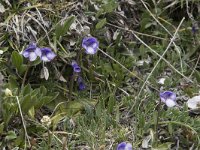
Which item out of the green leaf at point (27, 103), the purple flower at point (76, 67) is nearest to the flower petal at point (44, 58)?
the purple flower at point (76, 67)

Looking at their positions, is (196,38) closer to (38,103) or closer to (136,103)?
(136,103)

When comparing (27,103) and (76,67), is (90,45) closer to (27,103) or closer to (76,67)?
(76,67)

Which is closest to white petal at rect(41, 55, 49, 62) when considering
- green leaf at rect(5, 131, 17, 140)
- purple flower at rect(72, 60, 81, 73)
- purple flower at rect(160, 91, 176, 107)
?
purple flower at rect(72, 60, 81, 73)

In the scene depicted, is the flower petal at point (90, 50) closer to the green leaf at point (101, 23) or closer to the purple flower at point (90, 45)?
the purple flower at point (90, 45)

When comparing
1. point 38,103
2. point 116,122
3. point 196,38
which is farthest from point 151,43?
point 38,103

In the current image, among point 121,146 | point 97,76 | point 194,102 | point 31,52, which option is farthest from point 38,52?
point 194,102

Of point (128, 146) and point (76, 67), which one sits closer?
point (128, 146)

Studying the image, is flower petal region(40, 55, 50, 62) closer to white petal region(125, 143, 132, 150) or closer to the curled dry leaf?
the curled dry leaf
